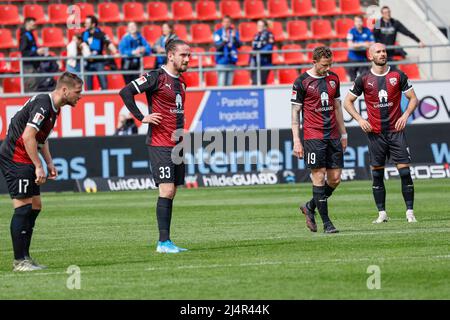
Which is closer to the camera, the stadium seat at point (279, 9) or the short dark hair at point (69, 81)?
the short dark hair at point (69, 81)

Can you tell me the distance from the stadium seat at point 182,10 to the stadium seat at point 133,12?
1.03 m

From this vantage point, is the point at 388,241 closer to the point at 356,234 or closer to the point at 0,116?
the point at 356,234

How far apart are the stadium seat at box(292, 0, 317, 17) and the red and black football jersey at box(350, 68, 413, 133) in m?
18.3

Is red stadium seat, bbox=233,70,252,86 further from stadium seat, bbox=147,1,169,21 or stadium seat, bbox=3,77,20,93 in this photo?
stadium seat, bbox=3,77,20,93

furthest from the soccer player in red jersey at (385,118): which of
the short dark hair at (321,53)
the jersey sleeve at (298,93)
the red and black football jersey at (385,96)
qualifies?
the short dark hair at (321,53)

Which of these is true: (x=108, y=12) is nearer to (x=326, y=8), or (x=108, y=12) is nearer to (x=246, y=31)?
(x=246, y=31)

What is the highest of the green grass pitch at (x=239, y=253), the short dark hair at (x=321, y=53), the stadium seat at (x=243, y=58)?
the stadium seat at (x=243, y=58)

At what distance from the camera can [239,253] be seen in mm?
12445

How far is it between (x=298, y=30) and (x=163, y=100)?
21048mm

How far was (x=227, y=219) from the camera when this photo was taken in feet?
58.6

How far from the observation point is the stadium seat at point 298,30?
110ft

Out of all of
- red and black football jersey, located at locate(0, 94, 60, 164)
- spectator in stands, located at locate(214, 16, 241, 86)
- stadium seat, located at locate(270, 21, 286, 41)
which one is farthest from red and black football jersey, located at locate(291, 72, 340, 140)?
stadium seat, located at locate(270, 21, 286, 41)

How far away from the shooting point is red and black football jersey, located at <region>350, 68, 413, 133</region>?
16203mm

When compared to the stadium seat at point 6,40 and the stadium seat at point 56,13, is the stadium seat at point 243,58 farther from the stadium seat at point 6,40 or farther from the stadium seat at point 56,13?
the stadium seat at point 6,40
